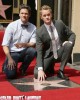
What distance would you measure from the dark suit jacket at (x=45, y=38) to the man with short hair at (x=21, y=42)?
0.21 metres

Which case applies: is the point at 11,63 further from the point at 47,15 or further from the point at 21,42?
the point at 47,15

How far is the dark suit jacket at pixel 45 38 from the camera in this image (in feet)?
17.0

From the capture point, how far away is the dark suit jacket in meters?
5.20

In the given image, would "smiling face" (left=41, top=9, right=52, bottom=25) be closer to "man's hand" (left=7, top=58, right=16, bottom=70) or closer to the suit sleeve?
the suit sleeve

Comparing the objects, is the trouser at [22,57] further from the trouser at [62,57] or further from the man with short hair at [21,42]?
the trouser at [62,57]

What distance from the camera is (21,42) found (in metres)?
5.56

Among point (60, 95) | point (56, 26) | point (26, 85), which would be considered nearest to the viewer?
point (60, 95)

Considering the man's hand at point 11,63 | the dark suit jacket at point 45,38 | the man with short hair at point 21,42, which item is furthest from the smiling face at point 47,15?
the man's hand at point 11,63

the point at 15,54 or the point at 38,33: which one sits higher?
the point at 38,33

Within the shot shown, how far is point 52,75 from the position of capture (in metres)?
5.59

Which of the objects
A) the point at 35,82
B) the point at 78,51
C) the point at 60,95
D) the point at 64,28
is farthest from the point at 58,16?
the point at 60,95

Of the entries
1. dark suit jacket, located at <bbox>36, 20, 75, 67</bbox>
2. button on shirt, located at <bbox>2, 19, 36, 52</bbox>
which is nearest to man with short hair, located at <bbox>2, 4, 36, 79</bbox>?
button on shirt, located at <bbox>2, 19, 36, 52</bbox>

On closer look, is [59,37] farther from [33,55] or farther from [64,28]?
[33,55]

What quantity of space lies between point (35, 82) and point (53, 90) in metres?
0.51
